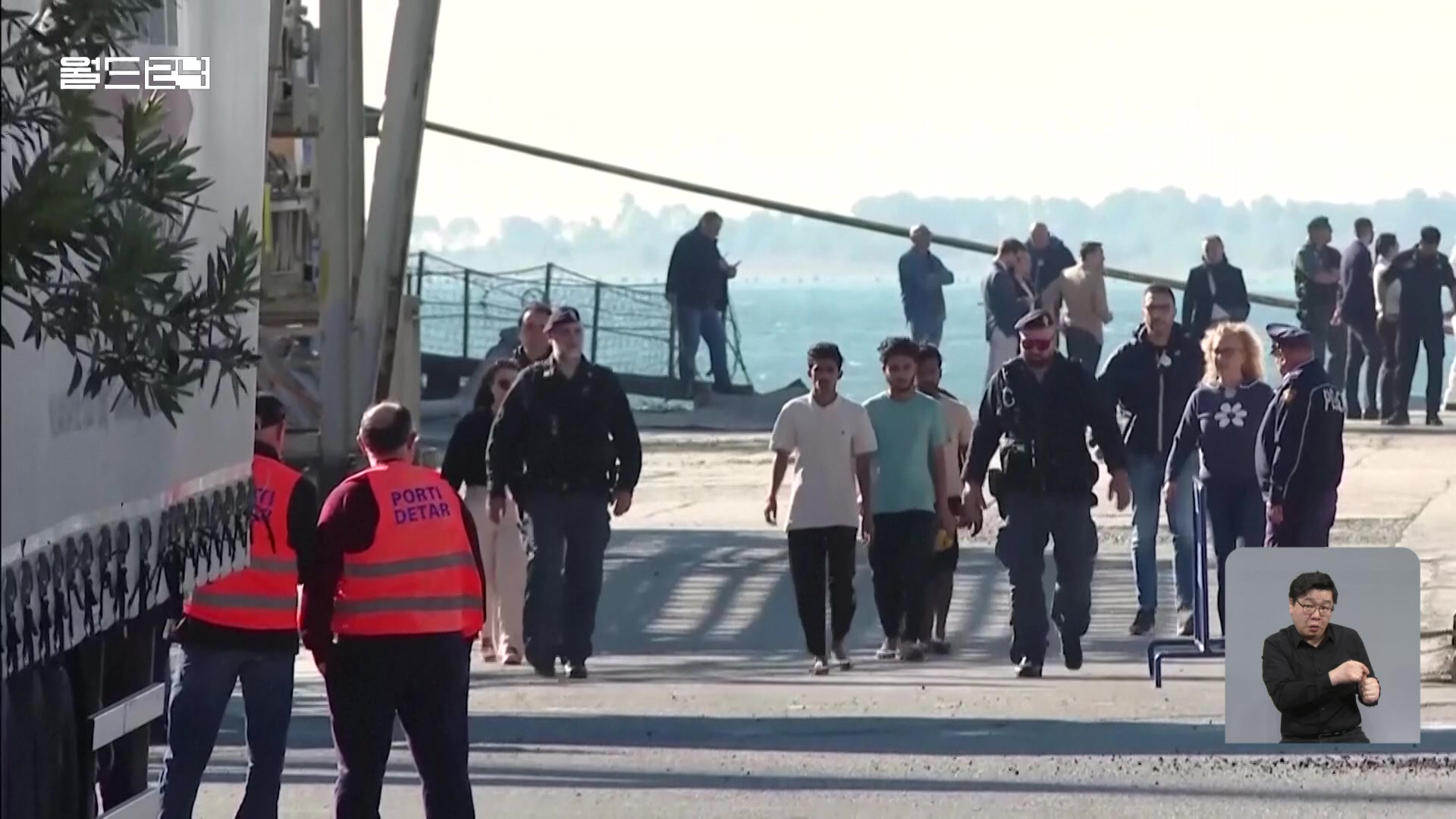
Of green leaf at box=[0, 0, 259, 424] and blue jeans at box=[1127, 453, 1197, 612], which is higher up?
green leaf at box=[0, 0, 259, 424]

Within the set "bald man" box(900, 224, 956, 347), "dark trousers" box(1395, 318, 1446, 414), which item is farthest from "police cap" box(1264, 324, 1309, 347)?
"bald man" box(900, 224, 956, 347)

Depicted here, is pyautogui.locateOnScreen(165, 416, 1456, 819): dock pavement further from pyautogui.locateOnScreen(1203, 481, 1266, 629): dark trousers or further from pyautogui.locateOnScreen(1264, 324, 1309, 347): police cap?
pyautogui.locateOnScreen(1264, 324, 1309, 347): police cap

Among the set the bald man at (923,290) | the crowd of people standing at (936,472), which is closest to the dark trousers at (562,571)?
the crowd of people standing at (936,472)

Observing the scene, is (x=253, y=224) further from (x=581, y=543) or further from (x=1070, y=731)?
(x=581, y=543)

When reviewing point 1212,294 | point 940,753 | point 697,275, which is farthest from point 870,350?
point 940,753

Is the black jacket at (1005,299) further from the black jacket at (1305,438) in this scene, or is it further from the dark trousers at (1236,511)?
the black jacket at (1305,438)

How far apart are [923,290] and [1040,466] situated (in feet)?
45.1

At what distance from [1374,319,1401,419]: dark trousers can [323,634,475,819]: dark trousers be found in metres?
17.3

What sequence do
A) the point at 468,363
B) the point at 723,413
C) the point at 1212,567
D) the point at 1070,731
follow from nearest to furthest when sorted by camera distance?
the point at 1070,731 → the point at 1212,567 → the point at 723,413 → the point at 468,363

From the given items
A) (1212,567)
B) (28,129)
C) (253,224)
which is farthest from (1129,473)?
(28,129)

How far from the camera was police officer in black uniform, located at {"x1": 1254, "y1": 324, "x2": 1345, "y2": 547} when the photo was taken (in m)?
12.5

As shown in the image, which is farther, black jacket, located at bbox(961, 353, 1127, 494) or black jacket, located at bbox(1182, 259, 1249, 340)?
black jacket, located at bbox(1182, 259, 1249, 340)

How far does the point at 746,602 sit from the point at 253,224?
1012 centimetres

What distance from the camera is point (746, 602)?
16531 mm
